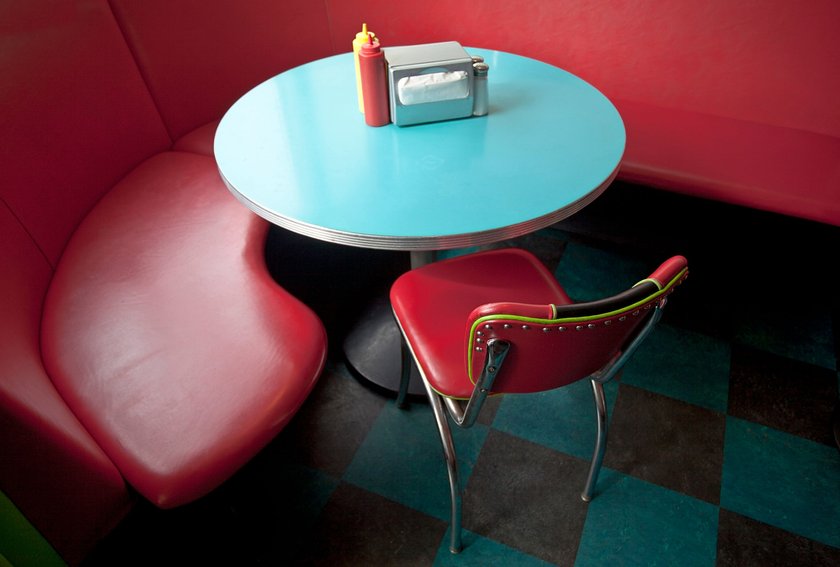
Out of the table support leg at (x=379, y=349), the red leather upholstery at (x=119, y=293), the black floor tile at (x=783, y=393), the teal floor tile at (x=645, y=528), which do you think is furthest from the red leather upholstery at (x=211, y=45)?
the black floor tile at (x=783, y=393)

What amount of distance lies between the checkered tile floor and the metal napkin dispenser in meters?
0.92

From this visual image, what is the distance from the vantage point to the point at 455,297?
1376mm

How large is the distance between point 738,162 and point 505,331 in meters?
1.46

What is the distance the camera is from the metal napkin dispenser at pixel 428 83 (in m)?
1.33

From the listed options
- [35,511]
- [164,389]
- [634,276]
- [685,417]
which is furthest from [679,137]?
[35,511]

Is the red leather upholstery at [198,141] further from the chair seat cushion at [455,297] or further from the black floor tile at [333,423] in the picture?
the chair seat cushion at [455,297]

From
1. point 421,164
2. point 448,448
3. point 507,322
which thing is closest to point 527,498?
point 448,448

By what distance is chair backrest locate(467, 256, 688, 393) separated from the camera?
88 cm

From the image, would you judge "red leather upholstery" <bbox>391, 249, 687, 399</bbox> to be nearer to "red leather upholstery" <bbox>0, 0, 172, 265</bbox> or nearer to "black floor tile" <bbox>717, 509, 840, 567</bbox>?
"black floor tile" <bbox>717, 509, 840, 567</bbox>

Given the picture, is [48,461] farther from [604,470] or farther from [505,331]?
[604,470]

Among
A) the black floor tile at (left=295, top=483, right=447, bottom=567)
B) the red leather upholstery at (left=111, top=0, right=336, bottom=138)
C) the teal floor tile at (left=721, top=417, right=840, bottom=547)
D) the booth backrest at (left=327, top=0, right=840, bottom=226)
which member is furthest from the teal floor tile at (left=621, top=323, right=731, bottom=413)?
the red leather upholstery at (left=111, top=0, right=336, bottom=138)

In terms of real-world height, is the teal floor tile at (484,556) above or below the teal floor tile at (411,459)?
below

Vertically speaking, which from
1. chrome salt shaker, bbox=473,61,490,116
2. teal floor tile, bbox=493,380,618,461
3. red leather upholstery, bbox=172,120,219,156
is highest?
chrome salt shaker, bbox=473,61,490,116

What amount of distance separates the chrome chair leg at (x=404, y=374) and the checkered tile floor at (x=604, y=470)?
1.9 inches
